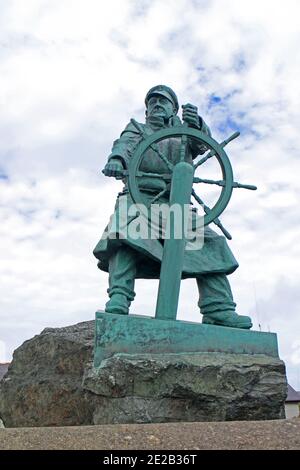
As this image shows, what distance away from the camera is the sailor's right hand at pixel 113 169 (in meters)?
4.09

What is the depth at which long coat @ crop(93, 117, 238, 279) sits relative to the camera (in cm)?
396

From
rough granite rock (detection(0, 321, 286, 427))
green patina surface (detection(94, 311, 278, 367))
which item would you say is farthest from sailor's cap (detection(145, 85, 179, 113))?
rough granite rock (detection(0, 321, 286, 427))

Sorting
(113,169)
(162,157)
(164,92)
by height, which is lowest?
(113,169)

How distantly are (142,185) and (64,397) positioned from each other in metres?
1.72

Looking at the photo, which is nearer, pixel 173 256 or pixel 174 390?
pixel 174 390

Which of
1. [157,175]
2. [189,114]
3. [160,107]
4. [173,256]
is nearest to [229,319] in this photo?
[173,256]

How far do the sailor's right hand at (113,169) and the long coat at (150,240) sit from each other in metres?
0.11

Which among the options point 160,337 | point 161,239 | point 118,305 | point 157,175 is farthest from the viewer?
point 157,175

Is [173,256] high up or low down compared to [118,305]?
Result: up

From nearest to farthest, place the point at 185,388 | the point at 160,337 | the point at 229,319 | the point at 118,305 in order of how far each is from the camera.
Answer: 1. the point at 185,388
2. the point at 160,337
3. the point at 118,305
4. the point at 229,319

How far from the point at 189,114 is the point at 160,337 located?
1.77 m

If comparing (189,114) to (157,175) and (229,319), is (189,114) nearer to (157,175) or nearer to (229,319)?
(157,175)

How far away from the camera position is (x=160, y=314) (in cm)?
377

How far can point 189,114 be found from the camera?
4.32 meters
